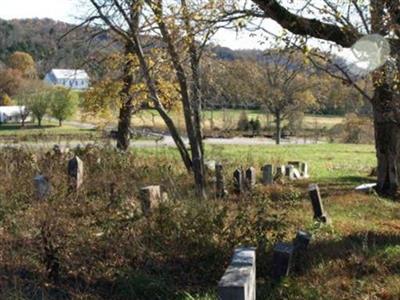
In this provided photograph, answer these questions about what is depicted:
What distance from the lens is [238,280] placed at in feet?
14.3

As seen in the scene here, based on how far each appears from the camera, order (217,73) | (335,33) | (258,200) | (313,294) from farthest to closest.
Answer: (217,73), (335,33), (258,200), (313,294)

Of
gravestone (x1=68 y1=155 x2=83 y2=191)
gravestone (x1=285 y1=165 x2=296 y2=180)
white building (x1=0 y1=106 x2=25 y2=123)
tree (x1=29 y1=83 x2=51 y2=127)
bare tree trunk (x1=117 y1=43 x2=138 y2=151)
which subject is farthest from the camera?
white building (x1=0 y1=106 x2=25 y2=123)

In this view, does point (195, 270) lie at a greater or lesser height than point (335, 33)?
lesser

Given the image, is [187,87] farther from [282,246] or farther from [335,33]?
[282,246]

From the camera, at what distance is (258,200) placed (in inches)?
329

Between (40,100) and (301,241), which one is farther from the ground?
(40,100)

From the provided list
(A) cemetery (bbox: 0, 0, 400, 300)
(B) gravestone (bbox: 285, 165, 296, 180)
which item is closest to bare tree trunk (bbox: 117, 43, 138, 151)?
(A) cemetery (bbox: 0, 0, 400, 300)

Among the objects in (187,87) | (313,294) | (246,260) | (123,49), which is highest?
(123,49)

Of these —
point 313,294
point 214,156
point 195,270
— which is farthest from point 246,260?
point 214,156

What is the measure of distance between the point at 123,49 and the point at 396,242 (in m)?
15.8

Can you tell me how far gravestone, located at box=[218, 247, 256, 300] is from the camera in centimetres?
423

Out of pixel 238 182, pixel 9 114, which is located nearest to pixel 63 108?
pixel 9 114

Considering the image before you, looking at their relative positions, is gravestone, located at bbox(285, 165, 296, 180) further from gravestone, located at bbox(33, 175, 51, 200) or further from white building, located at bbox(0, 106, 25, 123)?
white building, located at bbox(0, 106, 25, 123)

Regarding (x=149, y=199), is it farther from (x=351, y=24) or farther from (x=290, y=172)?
(x=290, y=172)
